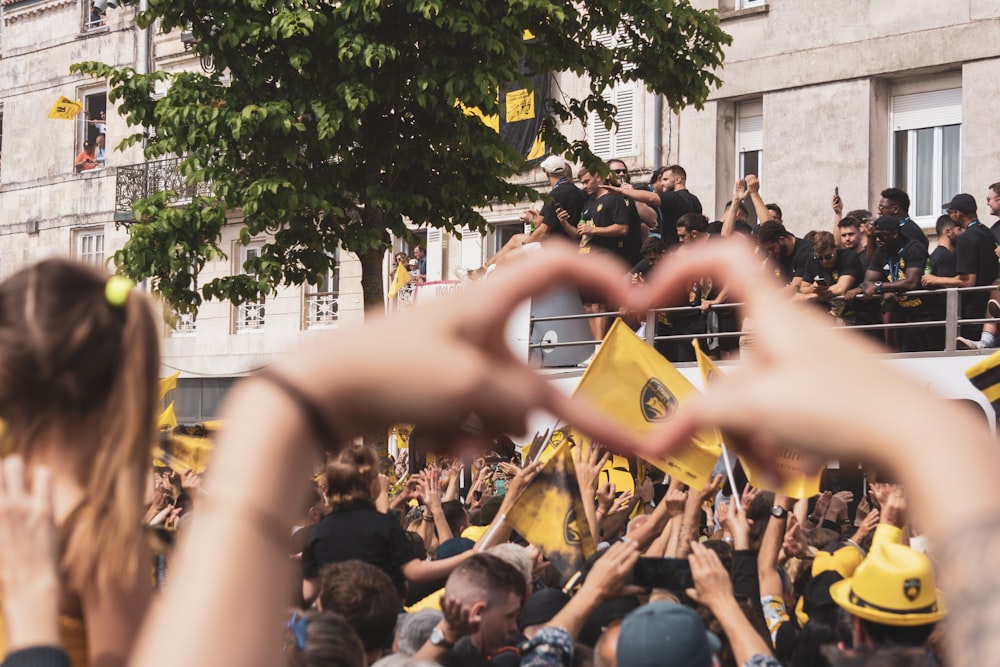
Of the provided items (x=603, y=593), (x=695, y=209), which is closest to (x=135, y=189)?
(x=695, y=209)

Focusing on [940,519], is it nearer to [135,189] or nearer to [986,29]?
[986,29]

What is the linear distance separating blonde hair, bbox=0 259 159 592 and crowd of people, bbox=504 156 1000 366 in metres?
10.2

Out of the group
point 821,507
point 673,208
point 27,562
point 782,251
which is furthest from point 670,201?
point 27,562

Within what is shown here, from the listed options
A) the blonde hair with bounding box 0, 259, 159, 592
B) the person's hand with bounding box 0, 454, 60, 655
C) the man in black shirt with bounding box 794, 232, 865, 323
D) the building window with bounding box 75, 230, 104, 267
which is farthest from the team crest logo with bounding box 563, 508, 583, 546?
the building window with bounding box 75, 230, 104, 267

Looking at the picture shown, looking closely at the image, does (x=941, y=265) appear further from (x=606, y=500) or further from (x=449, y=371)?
(x=449, y=371)

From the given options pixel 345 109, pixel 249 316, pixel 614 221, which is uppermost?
pixel 345 109

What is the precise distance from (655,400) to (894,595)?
13.3 ft

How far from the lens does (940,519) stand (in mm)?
1062

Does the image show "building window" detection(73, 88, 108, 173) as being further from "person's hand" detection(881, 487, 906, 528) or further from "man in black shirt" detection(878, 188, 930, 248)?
"person's hand" detection(881, 487, 906, 528)

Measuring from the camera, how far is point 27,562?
1597 mm

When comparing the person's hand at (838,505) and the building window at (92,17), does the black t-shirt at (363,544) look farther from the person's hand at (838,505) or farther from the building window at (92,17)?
the building window at (92,17)

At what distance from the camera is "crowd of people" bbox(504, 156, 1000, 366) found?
481 inches

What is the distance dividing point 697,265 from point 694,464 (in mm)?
5690

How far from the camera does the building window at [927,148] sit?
769 inches
